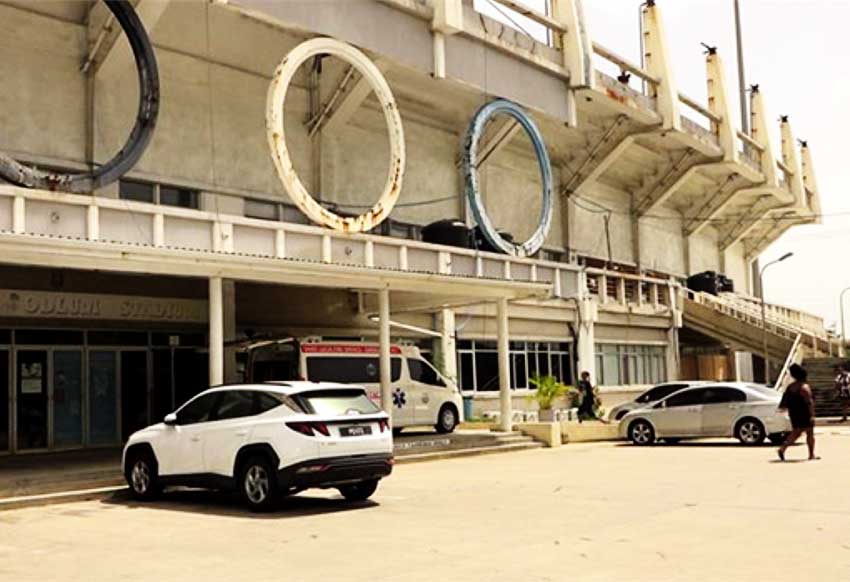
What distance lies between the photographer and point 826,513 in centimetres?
1100

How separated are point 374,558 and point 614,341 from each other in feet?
103

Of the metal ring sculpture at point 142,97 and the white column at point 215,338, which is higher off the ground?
the metal ring sculpture at point 142,97

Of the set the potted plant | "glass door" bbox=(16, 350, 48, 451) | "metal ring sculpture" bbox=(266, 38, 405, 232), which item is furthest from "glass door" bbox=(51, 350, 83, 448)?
the potted plant

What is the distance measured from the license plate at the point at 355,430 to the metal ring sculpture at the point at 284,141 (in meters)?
7.75

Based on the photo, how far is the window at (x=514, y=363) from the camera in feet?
105

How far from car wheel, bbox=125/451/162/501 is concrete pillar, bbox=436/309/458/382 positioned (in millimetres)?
16293

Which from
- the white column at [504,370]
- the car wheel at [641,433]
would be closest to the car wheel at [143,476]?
the white column at [504,370]

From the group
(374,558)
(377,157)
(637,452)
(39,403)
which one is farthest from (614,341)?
(374,558)

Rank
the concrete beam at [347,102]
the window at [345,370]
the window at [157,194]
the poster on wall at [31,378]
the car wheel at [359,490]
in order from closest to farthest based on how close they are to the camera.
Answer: the car wheel at [359,490]
the poster on wall at [31,378]
the window at [345,370]
the window at [157,194]
the concrete beam at [347,102]

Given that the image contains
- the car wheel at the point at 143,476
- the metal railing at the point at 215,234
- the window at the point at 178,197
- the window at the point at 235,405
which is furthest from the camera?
the window at the point at 178,197

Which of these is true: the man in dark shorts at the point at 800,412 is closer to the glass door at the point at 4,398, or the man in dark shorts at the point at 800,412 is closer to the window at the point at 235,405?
the window at the point at 235,405

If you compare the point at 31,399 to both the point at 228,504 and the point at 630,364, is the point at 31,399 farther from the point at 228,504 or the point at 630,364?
the point at 630,364

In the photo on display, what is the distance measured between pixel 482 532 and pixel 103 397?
46.8 ft

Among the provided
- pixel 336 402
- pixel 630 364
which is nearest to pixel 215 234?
pixel 336 402
